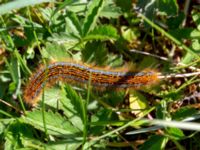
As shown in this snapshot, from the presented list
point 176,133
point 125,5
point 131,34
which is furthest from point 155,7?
point 176,133

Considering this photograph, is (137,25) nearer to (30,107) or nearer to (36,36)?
(36,36)

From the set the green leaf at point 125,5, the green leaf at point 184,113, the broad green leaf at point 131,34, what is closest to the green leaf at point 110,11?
the green leaf at point 125,5

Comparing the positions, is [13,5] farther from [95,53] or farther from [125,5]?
[125,5]

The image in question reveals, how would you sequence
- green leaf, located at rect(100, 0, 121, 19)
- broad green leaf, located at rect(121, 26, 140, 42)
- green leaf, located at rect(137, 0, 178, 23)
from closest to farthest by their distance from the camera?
1. green leaf, located at rect(137, 0, 178, 23)
2. green leaf, located at rect(100, 0, 121, 19)
3. broad green leaf, located at rect(121, 26, 140, 42)

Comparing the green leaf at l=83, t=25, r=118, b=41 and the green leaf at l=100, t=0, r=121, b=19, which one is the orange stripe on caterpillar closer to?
the green leaf at l=83, t=25, r=118, b=41

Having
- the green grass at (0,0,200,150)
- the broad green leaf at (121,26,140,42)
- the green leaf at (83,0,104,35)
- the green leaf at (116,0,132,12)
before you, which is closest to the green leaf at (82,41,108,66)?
the green grass at (0,0,200,150)

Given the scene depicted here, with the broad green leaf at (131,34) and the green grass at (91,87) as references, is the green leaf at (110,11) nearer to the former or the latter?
the green grass at (91,87)

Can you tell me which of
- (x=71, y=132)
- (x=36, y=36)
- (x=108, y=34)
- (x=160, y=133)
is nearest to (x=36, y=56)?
(x=36, y=36)
